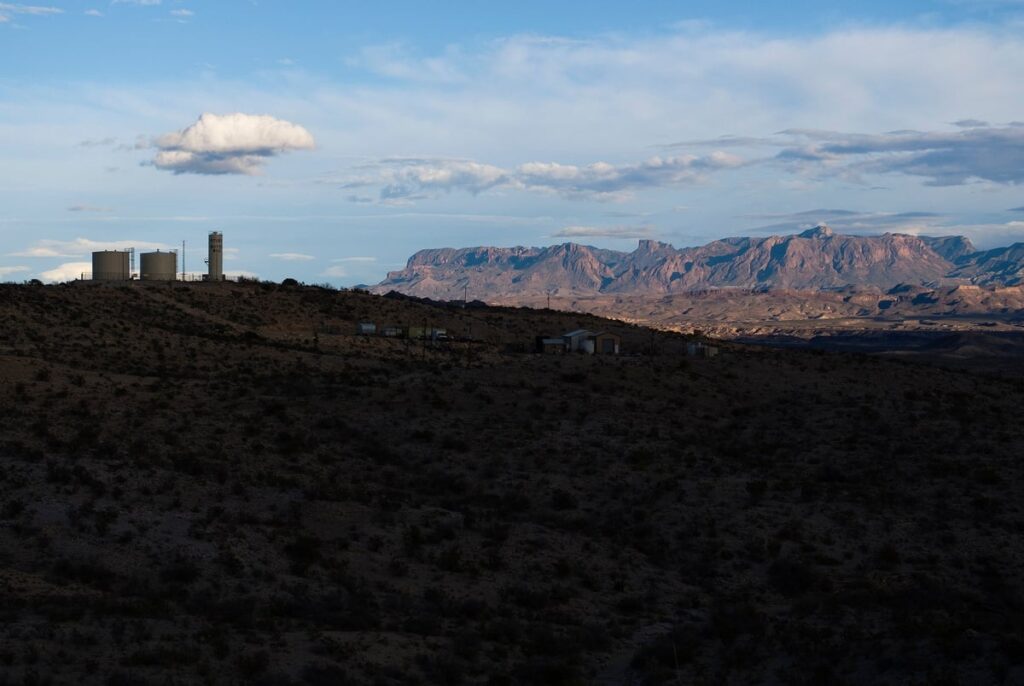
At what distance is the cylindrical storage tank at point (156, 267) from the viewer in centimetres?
10500

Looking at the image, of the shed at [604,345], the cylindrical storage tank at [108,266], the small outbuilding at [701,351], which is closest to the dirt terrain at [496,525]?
the small outbuilding at [701,351]

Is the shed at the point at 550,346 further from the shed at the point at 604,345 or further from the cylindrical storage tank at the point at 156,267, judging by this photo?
the cylindrical storage tank at the point at 156,267

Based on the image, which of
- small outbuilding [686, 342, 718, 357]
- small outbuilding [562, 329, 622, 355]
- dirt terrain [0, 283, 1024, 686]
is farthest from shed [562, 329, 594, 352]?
dirt terrain [0, 283, 1024, 686]

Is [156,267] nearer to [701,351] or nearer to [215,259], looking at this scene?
[215,259]

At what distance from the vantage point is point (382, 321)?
10325 cm

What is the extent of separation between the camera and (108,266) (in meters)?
102

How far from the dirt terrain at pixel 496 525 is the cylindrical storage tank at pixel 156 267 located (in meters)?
38.8

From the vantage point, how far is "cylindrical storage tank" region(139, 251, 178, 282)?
105 metres

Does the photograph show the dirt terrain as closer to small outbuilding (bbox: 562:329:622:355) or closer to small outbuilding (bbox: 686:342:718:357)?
small outbuilding (bbox: 686:342:718:357)

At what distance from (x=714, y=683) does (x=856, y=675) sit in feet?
8.93

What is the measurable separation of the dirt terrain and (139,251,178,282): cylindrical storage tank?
3878 cm

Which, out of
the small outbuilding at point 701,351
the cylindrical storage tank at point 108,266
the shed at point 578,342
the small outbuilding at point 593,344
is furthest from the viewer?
the cylindrical storage tank at point 108,266

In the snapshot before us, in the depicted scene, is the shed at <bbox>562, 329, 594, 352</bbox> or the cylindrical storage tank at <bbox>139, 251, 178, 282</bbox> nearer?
the shed at <bbox>562, 329, 594, 352</bbox>

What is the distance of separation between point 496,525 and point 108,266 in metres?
80.3
